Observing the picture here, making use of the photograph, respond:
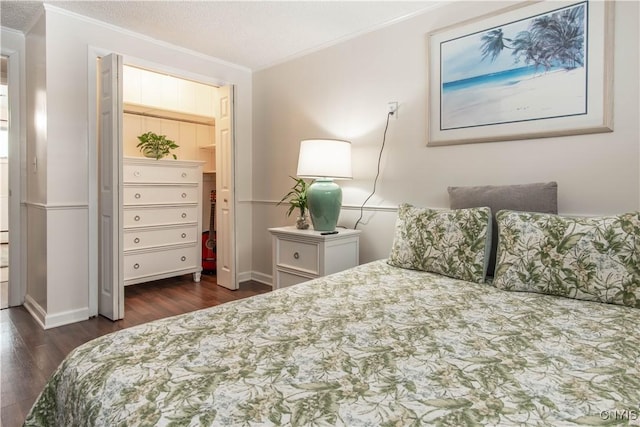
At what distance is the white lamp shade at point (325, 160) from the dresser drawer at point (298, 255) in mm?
532

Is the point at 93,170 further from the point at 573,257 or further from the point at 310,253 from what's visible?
the point at 573,257

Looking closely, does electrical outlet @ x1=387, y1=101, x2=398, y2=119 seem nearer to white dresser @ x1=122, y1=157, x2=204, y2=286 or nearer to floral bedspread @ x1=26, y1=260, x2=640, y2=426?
floral bedspread @ x1=26, y1=260, x2=640, y2=426

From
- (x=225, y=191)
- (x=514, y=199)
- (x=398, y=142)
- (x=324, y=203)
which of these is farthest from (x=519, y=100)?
(x=225, y=191)

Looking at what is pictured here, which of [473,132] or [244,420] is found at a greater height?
[473,132]

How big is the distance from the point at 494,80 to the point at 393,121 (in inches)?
29.6

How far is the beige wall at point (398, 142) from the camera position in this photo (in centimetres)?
194

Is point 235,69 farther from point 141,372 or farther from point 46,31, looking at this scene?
point 141,372

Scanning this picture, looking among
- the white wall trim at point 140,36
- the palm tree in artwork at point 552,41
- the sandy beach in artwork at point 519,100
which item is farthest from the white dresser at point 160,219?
the palm tree in artwork at point 552,41

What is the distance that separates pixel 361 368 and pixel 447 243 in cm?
122

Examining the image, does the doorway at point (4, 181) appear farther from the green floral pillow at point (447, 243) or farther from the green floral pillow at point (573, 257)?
the green floral pillow at point (573, 257)

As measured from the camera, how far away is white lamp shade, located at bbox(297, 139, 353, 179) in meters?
2.81

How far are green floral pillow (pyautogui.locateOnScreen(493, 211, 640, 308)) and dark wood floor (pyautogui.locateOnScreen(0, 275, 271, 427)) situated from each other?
2320 millimetres

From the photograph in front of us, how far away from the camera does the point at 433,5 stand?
8.48 feet

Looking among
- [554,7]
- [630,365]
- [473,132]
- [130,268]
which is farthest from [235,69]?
[630,365]
